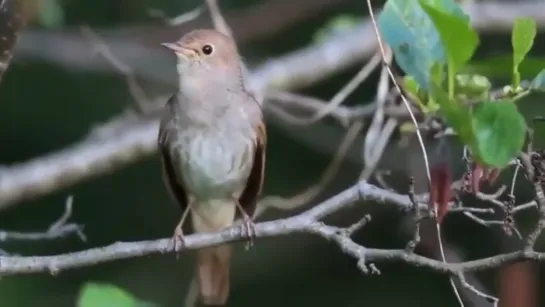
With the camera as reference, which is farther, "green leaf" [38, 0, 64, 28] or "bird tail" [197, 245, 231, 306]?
"green leaf" [38, 0, 64, 28]

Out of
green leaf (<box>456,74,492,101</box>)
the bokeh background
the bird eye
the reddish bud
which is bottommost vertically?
the bokeh background

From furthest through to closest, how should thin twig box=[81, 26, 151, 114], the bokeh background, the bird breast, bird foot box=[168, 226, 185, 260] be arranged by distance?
the bokeh background < thin twig box=[81, 26, 151, 114] < the bird breast < bird foot box=[168, 226, 185, 260]

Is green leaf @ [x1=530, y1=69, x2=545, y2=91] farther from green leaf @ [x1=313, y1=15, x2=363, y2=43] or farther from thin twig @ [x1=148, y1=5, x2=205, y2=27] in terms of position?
green leaf @ [x1=313, y1=15, x2=363, y2=43]

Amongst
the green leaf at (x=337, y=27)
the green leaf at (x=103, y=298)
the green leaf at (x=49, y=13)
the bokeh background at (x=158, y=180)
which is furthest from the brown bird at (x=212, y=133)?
the bokeh background at (x=158, y=180)

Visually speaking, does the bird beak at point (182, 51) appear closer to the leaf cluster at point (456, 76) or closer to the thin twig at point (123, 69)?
the thin twig at point (123, 69)

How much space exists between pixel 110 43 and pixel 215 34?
1428 mm

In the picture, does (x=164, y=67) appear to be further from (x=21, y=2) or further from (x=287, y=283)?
(x=21, y=2)

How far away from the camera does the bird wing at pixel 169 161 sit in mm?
2413

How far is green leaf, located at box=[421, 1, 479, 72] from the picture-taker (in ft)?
4.23

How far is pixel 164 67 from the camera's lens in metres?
3.94

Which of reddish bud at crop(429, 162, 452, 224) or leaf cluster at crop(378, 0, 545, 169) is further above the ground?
leaf cluster at crop(378, 0, 545, 169)

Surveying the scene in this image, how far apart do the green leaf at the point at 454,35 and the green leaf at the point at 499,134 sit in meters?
0.07

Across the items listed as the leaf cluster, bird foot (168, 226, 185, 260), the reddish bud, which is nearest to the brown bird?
bird foot (168, 226, 185, 260)

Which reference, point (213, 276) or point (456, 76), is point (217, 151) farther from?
point (456, 76)
